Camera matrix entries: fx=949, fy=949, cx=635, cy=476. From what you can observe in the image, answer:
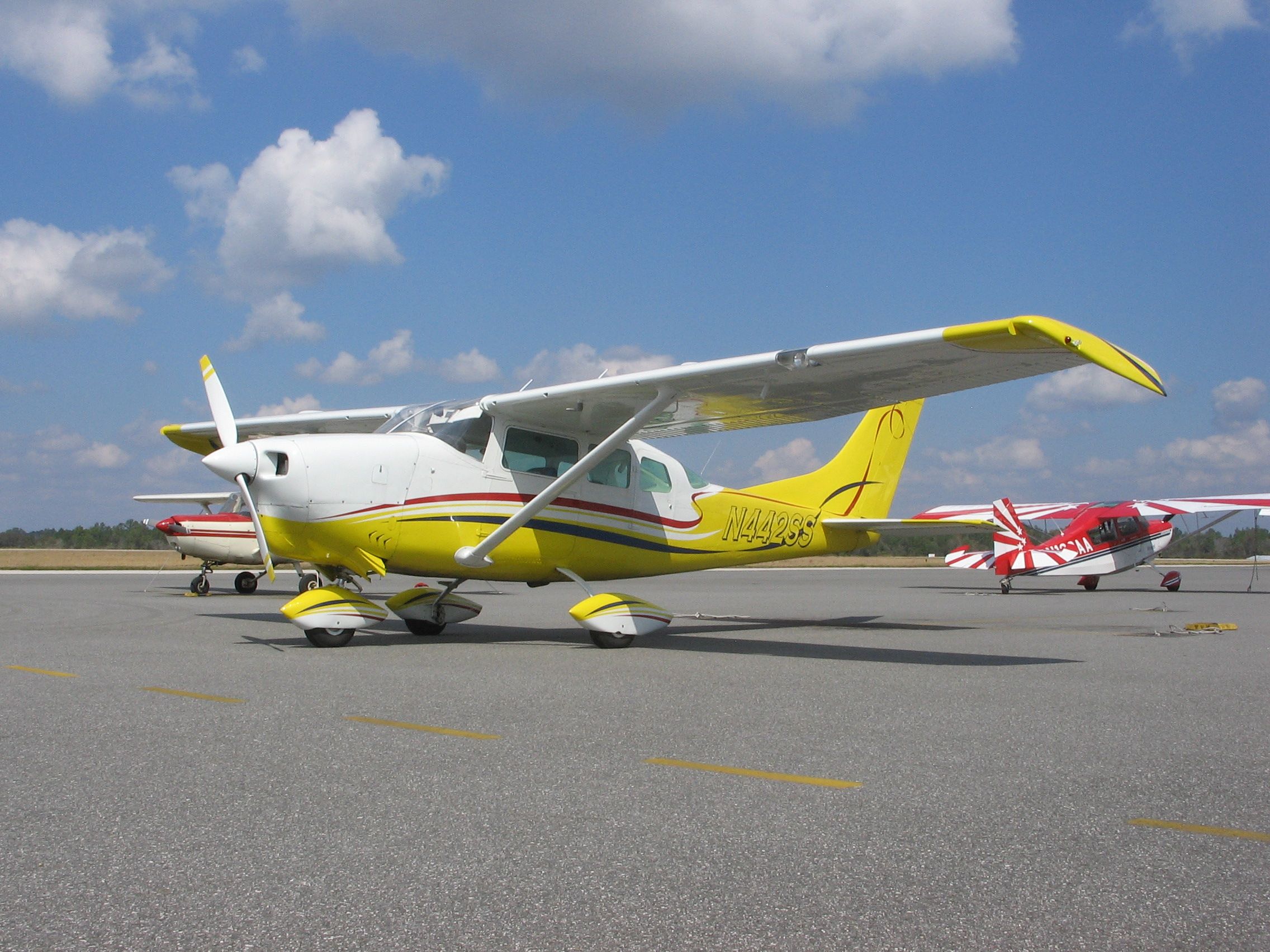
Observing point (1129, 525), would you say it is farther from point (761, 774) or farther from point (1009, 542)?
point (761, 774)

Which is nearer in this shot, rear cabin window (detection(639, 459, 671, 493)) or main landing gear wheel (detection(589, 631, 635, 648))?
main landing gear wheel (detection(589, 631, 635, 648))

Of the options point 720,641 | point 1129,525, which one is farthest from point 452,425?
point 1129,525

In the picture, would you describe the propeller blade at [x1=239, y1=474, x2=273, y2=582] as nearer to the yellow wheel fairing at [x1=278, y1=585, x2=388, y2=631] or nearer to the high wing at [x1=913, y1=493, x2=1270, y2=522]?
the yellow wheel fairing at [x1=278, y1=585, x2=388, y2=631]

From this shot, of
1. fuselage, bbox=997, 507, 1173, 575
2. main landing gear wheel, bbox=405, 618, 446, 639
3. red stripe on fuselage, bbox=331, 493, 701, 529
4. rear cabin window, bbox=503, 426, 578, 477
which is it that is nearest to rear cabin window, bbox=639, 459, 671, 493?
red stripe on fuselage, bbox=331, 493, 701, 529

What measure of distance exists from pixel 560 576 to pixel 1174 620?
953 centimetres

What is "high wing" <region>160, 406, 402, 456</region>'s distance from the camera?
1347 centimetres

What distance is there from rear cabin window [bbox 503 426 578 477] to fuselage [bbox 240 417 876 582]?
1cm

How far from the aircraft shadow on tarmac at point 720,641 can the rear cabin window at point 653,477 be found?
70.0 inches

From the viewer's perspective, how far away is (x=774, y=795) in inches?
149

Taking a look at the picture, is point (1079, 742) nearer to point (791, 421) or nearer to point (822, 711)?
point (822, 711)

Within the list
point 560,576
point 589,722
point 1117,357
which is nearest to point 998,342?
point 1117,357

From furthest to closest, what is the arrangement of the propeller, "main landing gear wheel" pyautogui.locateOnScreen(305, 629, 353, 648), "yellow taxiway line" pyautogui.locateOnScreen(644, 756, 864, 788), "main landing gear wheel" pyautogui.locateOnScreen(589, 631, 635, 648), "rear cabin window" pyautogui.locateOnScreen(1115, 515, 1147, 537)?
"rear cabin window" pyautogui.locateOnScreen(1115, 515, 1147, 537) → "main landing gear wheel" pyautogui.locateOnScreen(589, 631, 635, 648) → "main landing gear wheel" pyautogui.locateOnScreen(305, 629, 353, 648) → the propeller → "yellow taxiway line" pyautogui.locateOnScreen(644, 756, 864, 788)

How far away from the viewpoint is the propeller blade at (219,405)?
34.6 ft

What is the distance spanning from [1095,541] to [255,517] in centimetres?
2176
